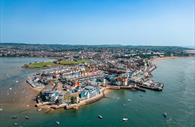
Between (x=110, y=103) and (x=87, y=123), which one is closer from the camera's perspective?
(x=87, y=123)

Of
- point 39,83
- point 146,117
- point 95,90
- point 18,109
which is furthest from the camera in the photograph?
point 39,83

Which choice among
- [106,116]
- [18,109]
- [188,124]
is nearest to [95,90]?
[106,116]

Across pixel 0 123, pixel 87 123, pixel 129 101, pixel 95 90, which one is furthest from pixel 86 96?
pixel 0 123

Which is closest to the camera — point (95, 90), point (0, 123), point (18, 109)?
point (0, 123)

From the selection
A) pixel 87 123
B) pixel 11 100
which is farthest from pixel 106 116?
pixel 11 100

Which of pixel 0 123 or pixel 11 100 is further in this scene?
pixel 11 100

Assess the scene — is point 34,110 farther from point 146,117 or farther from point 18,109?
point 146,117

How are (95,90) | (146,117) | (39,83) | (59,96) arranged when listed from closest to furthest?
(146,117), (59,96), (95,90), (39,83)

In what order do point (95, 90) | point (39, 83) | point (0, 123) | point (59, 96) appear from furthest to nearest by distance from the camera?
point (39, 83)
point (95, 90)
point (59, 96)
point (0, 123)

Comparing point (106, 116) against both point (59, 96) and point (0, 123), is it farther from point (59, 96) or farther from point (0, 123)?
point (0, 123)
